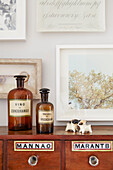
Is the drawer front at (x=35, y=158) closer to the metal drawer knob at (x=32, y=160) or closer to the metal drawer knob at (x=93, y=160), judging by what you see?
the metal drawer knob at (x=32, y=160)

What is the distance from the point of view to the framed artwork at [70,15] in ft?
4.24

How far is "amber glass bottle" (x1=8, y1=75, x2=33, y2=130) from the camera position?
3.49 feet

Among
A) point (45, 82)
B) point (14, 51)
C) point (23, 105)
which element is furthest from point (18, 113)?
point (14, 51)

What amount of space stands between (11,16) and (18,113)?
0.56 meters

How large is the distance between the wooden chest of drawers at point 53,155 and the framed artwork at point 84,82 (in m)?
0.31

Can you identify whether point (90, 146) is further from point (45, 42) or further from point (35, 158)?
point (45, 42)

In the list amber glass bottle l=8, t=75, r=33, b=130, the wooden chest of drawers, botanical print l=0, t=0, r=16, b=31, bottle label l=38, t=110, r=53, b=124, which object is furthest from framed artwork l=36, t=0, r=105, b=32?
the wooden chest of drawers

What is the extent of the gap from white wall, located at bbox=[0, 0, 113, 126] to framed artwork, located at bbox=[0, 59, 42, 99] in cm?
4

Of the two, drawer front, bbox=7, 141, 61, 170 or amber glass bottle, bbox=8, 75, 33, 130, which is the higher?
amber glass bottle, bbox=8, 75, 33, 130

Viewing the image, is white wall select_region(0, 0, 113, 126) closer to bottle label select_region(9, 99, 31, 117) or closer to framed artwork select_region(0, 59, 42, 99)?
framed artwork select_region(0, 59, 42, 99)

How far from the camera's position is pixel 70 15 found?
51.1 inches

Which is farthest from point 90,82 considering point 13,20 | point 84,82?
point 13,20

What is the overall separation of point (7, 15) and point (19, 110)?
0.56m

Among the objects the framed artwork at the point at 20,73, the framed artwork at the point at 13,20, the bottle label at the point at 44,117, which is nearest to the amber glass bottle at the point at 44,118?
the bottle label at the point at 44,117
